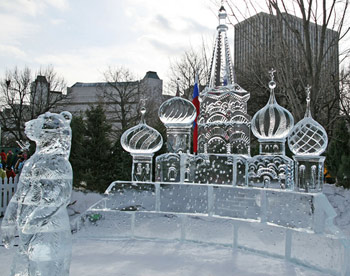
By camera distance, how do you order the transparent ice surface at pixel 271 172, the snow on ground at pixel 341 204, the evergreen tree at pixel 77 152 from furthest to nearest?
1. the evergreen tree at pixel 77 152
2. the snow on ground at pixel 341 204
3. the transparent ice surface at pixel 271 172

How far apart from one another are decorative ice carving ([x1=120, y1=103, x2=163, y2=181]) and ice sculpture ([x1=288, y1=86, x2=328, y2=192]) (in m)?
2.33

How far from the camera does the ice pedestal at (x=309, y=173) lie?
429 cm

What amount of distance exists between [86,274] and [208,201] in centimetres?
218

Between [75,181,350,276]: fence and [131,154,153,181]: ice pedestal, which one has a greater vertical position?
[131,154,153,181]: ice pedestal

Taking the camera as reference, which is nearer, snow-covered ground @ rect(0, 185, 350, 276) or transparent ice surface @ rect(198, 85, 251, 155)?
snow-covered ground @ rect(0, 185, 350, 276)

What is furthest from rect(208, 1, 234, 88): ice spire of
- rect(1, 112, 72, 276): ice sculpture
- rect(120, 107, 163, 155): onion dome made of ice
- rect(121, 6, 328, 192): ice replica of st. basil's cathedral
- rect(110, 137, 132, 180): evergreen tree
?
rect(110, 137, 132, 180): evergreen tree

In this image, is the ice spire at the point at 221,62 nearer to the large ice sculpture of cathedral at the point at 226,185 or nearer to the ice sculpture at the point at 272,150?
the large ice sculpture of cathedral at the point at 226,185

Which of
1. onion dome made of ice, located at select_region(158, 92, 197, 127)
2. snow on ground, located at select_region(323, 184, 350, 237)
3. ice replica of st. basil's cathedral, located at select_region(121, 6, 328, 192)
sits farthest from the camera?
snow on ground, located at select_region(323, 184, 350, 237)

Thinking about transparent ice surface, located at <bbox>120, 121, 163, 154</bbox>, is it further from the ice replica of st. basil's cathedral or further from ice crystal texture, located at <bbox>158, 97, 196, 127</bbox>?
ice crystal texture, located at <bbox>158, 97, 196, 127</bbox>

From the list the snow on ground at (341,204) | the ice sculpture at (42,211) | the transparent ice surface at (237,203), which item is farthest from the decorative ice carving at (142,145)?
the snow on ground at (341,204)

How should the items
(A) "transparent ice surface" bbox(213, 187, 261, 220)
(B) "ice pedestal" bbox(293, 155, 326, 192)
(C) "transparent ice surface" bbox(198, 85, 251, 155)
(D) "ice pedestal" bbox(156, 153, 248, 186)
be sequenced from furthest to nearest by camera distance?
(C) "transparent ice surface" bbox(198, 85, 251, 155)
(D) "ice pedestal" bbox(156, 153, 248, 186)
(A) "transparent ice surface" bbox(213, 187, 261, 220)
(B) "ice pedestal" bbox(293, 155, 326, 192)

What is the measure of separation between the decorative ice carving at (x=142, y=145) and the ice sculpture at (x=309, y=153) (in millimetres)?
2325

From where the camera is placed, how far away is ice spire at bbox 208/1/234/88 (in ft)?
18.9

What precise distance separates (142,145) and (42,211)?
10.5 feet
